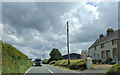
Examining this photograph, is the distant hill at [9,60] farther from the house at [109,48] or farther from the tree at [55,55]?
the tree at [55,55]

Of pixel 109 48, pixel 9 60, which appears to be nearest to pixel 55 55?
pixel 109 48

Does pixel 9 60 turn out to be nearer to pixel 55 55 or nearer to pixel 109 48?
pixel 109 48

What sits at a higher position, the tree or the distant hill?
the distant hill

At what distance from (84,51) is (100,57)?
4866cm

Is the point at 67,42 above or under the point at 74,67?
above

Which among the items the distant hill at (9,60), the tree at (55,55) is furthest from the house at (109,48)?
the tree at (55,55)

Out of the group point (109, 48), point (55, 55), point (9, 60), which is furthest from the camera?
point (55, 55)

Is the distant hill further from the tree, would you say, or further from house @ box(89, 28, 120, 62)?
the tree

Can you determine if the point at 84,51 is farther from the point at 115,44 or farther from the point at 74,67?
the point at 74,67

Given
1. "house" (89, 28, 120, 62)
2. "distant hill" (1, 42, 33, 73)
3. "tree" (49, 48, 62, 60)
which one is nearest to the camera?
"distant hill" (1, 42, 33, 73)

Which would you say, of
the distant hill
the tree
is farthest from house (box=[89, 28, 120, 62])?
the tree

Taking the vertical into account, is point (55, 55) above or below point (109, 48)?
below

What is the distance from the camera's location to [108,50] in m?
38.6

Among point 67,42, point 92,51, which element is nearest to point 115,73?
point 67,42
